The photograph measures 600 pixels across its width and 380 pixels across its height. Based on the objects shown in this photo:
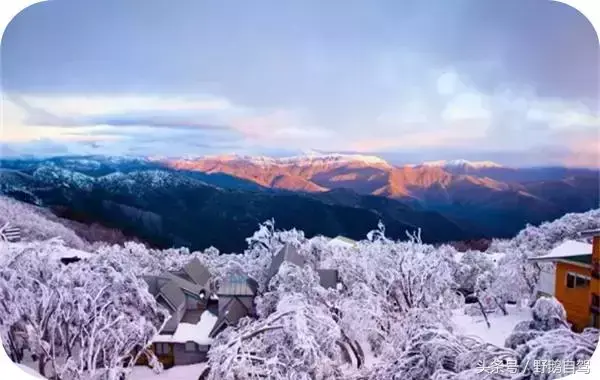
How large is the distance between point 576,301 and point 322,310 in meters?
1.40

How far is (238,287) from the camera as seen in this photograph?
363 cm

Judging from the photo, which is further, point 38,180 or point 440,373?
point 38,180

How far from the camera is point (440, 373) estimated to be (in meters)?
3.49

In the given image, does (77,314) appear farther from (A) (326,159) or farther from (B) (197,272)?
(A) (326,159)

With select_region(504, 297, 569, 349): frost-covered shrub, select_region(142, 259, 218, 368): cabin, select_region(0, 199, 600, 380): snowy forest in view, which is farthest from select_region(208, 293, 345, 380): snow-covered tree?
select_region(504, 297, 569, 349): frost-covered shrub

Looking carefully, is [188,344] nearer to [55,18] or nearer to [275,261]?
[275,261]

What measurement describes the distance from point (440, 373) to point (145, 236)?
5.85ft

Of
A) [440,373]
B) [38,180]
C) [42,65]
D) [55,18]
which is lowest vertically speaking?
[440,373]

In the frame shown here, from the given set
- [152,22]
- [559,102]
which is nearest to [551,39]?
[559,102]

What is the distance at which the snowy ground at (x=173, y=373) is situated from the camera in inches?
140

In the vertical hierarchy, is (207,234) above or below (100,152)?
below

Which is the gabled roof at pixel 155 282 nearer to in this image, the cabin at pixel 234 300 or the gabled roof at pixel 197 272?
the gabled roof at pixel 197 272

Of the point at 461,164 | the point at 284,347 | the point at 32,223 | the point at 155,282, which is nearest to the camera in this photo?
the point at 284,347

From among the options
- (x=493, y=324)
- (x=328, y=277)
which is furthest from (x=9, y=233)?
(x=493, y=324)
